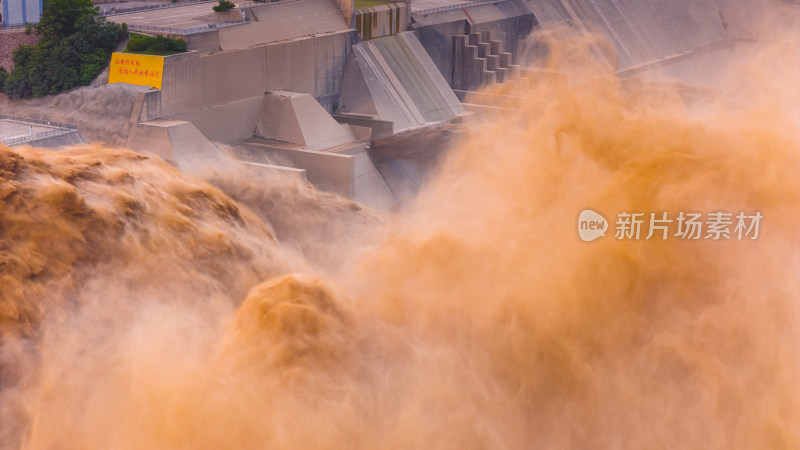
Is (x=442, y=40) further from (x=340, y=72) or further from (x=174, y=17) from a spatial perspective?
(x=174, y=17)

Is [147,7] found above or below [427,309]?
above

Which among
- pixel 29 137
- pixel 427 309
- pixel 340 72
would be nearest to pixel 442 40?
pixel 340 72

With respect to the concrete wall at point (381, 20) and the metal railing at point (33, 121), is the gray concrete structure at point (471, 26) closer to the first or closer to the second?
the concrete wall at point (381, 20)

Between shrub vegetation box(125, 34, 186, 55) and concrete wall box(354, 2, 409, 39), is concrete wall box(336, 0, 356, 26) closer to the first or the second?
concrete wall box(354, 2, 409, 39)

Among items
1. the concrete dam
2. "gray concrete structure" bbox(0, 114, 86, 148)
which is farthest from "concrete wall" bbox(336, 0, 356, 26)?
"gray concrete structure" bbox(0, 114, 86, 148)

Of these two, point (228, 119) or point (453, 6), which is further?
point (453, 6)

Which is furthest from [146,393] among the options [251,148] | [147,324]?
[251,148]
